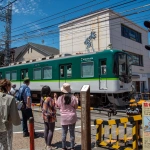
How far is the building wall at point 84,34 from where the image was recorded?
878 inches

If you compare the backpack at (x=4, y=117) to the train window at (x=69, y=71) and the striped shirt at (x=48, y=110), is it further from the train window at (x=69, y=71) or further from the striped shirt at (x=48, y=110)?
the train window at (x=69, y=71)

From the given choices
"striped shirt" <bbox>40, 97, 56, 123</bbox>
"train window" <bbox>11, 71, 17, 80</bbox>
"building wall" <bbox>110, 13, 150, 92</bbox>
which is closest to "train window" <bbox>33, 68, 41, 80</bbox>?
"train window" <bbox>11, 71, 17, 80</bbox>

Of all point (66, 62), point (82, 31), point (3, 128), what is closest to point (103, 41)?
point (82, 31)

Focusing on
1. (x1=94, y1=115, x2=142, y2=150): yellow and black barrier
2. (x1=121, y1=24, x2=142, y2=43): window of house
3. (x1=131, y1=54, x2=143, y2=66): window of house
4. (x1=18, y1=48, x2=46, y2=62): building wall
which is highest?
(x1=121, y1=24, x2=142, y2=43): window of house

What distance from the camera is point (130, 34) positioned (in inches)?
1057

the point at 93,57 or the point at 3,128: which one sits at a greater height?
the point at 93,57

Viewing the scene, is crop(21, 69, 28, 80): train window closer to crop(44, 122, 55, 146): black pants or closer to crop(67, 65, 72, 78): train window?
crop(67, 65, 72, 78): train window

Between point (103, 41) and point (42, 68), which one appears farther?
point (103, 41)

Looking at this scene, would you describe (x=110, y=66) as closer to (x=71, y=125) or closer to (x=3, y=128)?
(x=71, y=125)

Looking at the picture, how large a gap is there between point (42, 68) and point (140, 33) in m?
18.8

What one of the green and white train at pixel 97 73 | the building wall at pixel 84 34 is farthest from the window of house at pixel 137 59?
the green and white train at pixel 97 73

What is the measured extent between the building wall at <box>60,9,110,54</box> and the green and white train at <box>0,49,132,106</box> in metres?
7.85

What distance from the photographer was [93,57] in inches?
478

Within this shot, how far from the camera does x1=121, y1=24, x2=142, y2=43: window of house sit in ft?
82.9
